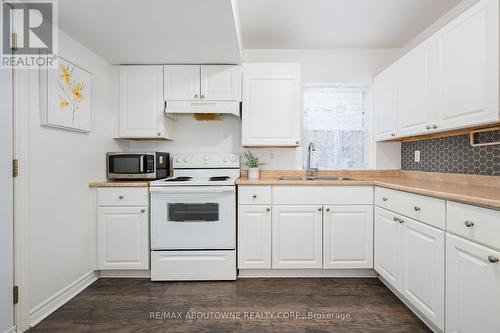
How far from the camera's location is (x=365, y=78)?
292 centimetres

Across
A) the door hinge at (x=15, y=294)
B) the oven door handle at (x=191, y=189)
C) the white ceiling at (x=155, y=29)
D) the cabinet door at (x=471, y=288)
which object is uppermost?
the white ceiling at (x=155, y=29)

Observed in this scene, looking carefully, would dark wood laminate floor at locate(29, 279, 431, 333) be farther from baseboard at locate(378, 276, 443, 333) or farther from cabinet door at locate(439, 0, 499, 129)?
cabinet door at locate(439, 0, 499, 129)

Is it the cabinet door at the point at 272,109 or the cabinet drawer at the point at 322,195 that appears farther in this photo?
the cabinet door at the point at 272,109

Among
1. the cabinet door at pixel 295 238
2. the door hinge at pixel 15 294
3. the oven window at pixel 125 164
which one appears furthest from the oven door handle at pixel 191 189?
the door hinge at pixel 15 294

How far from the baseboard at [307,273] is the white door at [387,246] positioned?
0.59ft

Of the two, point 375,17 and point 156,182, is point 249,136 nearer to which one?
point 156,182

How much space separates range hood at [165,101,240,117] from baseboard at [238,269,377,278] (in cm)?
157

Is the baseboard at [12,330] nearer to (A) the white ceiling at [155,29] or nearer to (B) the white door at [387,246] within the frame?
(A) the white ceiling at [155,29]

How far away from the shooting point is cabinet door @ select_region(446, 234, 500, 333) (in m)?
1.13

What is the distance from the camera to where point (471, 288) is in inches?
48.9

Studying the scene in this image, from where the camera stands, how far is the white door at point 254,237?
2299 millimetres

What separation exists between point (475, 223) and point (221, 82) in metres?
2.27

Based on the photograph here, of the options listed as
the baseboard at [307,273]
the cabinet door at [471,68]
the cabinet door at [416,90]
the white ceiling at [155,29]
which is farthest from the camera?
the baseboard at [307,273]

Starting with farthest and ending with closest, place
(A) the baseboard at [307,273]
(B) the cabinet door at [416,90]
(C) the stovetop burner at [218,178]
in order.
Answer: (C) the stovetop burner at [218,178]
(A) the baseboard at [307,273]
(B) the cabinet door at [416,90]
